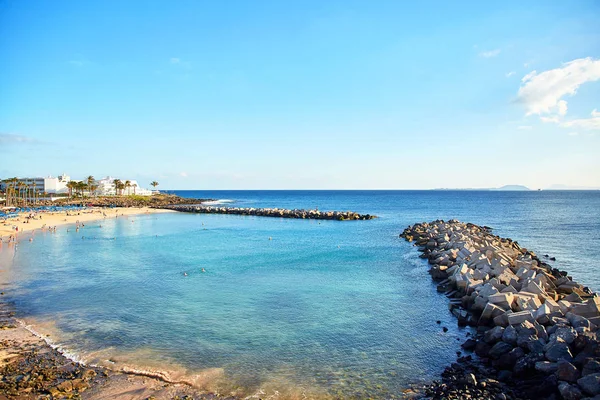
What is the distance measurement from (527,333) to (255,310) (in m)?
9.18

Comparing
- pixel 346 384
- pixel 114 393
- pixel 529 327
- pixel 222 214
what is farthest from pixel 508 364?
pixel 222 214

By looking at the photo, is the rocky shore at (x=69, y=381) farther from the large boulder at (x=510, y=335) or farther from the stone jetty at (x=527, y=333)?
the large boulder at (x=510, y=335)

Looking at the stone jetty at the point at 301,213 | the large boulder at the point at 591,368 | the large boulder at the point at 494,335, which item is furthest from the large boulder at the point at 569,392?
the stone jetty at the point at 301,213

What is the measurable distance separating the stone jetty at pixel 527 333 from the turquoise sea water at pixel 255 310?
899mm

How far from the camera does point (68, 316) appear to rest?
1417 cm

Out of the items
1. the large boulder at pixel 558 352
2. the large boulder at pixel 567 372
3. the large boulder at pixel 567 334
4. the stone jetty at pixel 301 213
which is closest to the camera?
the large boulder at pixel 567 372

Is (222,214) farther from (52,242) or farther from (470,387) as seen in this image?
(470,387)

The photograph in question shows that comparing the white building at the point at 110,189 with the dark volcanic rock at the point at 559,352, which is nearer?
the dark volcanic rock at the point at 559,352

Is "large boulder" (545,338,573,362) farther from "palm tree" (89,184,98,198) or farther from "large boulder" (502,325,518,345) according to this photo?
"palm tree" (89,184,98,198)

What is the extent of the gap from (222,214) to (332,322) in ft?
197

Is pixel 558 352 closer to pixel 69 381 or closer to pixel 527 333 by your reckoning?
pixel 527 333

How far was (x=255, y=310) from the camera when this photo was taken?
1495cm

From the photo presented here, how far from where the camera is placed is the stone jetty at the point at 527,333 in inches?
336

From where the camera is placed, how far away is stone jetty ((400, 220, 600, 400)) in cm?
852
